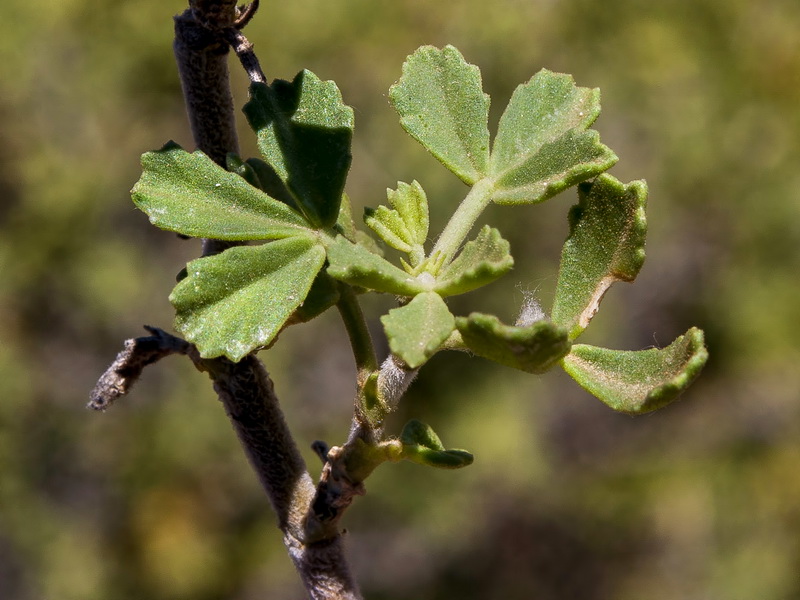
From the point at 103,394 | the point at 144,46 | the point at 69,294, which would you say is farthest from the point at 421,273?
the point at 144,46

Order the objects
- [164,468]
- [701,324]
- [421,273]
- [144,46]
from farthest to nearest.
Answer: [701,324]
[144,46]
[164,468]
[421,273]

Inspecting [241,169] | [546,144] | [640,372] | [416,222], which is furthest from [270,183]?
[640,372]

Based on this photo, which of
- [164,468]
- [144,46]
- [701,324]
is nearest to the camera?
[164,468]

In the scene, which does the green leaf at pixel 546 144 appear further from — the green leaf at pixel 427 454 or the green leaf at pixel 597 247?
the green leaf at pixel 427 454

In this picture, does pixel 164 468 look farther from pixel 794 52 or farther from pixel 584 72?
pixel 794 52

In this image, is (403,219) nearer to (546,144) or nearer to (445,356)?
(546,144)

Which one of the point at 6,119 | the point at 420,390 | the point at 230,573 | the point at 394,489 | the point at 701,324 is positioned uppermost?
the point at 6,119

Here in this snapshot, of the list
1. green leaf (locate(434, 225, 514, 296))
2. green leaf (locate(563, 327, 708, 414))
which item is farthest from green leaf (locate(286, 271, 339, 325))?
green leaf (locate(563, 327, 708, 414))

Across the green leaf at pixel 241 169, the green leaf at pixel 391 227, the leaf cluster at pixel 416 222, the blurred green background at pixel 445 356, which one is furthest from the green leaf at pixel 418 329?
the blurred green background at pixel 445 356
